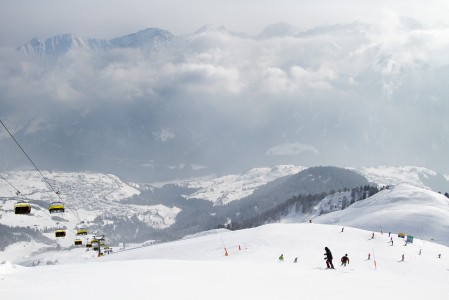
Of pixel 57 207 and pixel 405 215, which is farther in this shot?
pixel 405 215

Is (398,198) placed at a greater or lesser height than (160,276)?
greater

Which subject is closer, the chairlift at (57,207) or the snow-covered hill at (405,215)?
the chairlift at (57,207)

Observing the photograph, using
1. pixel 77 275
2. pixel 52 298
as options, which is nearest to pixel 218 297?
pixel 52 298

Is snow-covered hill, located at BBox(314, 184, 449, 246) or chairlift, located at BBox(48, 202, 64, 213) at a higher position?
snow-covered hill, located at BBox(314, 184, 449, 246)

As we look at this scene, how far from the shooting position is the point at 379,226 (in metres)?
133

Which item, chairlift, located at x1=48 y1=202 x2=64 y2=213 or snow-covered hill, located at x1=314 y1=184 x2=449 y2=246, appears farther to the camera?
snow-covered hill, located at x1=314 y1=184 x2=449 y2=246

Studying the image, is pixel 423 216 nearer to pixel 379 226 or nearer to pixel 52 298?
pixel 379 226

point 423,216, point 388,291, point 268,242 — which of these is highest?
point 423,216

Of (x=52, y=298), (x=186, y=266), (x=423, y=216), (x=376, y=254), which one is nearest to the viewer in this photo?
(x=52, y=298)

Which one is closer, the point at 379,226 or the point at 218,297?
the point at 218,297

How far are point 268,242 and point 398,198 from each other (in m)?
135

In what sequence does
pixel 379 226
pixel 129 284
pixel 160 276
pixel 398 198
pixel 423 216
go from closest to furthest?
pixel 129 284, pixel 160 276, pixel 379 226, pixel 423 216, pixel 398 198

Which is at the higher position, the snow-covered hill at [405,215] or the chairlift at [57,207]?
the snow-covered hill at [405,215]

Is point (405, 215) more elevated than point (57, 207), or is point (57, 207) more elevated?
point (405, 215)
